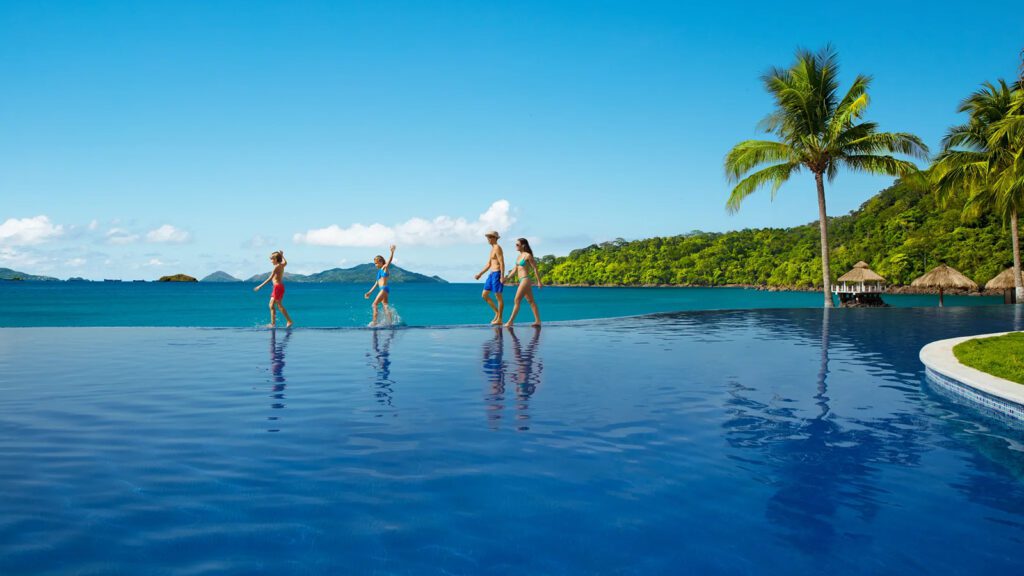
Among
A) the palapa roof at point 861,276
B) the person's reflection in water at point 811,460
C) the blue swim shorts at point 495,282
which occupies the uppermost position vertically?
the palapa roof at point 861,276

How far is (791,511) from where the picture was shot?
4.17 meters

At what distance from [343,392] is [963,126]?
37.4 meters

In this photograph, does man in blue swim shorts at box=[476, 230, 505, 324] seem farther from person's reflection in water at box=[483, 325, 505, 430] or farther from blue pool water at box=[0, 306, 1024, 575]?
blue pool water at box=[0, 306, 1024, 575]

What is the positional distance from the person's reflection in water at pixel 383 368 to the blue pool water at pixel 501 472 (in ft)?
0.33

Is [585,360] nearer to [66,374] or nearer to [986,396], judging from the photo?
[986,396]

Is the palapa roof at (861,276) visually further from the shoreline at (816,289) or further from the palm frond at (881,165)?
the shoreline at (816,289)

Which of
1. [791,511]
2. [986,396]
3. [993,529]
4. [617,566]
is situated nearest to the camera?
[617,566]

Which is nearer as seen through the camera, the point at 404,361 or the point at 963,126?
the point at 404,361

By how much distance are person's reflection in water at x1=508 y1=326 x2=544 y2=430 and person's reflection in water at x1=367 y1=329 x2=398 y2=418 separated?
131 cm

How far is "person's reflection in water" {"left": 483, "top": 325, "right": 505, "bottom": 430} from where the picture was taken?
6918 mm

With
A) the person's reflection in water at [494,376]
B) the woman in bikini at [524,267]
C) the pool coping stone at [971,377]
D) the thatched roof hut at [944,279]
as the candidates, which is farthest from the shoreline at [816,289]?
the person's reflection in water at [494,376]

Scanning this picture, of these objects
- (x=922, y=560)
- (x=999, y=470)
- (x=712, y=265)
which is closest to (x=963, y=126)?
(x=999, y=470)

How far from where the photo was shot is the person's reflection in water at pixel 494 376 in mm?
6918

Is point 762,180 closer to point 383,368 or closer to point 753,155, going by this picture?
point 753,155
